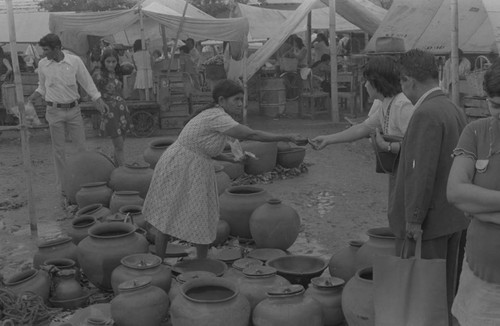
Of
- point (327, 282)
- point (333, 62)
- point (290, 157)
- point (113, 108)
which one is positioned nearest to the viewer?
point (327, 282)

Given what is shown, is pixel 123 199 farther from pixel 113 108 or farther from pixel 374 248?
pixel 374 248

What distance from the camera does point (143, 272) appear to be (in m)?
4.51

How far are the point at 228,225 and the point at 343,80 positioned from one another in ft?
33.9

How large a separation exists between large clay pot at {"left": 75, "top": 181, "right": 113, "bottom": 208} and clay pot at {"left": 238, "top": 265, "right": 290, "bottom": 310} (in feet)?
9.79

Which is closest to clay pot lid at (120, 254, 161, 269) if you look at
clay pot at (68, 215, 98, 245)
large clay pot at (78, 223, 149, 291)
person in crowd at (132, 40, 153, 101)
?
large clay pot at (78, 223, 149, 291)

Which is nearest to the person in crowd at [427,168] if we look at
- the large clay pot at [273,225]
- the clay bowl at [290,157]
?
the large clay pot at [273,225]

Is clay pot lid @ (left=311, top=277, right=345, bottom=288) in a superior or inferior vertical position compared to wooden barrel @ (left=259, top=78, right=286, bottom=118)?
inferior

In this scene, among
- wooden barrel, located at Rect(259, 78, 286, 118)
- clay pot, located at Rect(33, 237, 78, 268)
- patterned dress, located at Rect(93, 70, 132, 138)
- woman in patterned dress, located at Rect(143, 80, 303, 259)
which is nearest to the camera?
woman in patterned dress, located at Rect(143, 80, 303, 259)

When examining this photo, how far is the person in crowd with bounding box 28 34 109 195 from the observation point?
7828mm

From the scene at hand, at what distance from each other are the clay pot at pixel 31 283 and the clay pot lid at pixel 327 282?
2.00m

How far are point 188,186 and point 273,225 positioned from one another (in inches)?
41.7

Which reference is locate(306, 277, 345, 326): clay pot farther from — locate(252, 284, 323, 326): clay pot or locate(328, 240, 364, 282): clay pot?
locate(328, 240, 364, 282): clay pot

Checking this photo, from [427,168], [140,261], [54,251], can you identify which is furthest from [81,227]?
[427,168]

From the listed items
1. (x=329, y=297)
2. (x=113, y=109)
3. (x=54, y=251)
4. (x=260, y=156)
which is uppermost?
(x=113, y=109)
